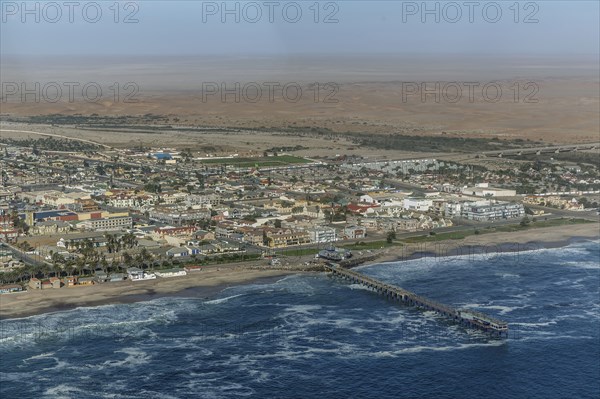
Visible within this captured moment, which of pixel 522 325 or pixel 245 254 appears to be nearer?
pixel 522 325

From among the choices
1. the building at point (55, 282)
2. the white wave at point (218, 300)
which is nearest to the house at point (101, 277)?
the building at point (55, 282)

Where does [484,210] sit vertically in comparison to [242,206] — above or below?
below

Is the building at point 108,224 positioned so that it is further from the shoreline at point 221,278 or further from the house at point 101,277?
the shoreline at point 221,278

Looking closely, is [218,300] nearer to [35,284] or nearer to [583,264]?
[35,284]

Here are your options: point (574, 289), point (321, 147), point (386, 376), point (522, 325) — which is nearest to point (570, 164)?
point (321, 147)

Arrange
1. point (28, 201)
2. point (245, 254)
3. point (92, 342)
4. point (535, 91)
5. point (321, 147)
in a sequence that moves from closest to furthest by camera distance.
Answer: point (92, 342)
point (245, 254)
point (28, 201)
point (321, 147)
point (535, 91)

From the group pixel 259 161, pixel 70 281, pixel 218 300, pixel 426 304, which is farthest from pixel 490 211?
pixel 259 161

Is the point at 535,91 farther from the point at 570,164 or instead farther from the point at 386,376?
the point at 386,376
